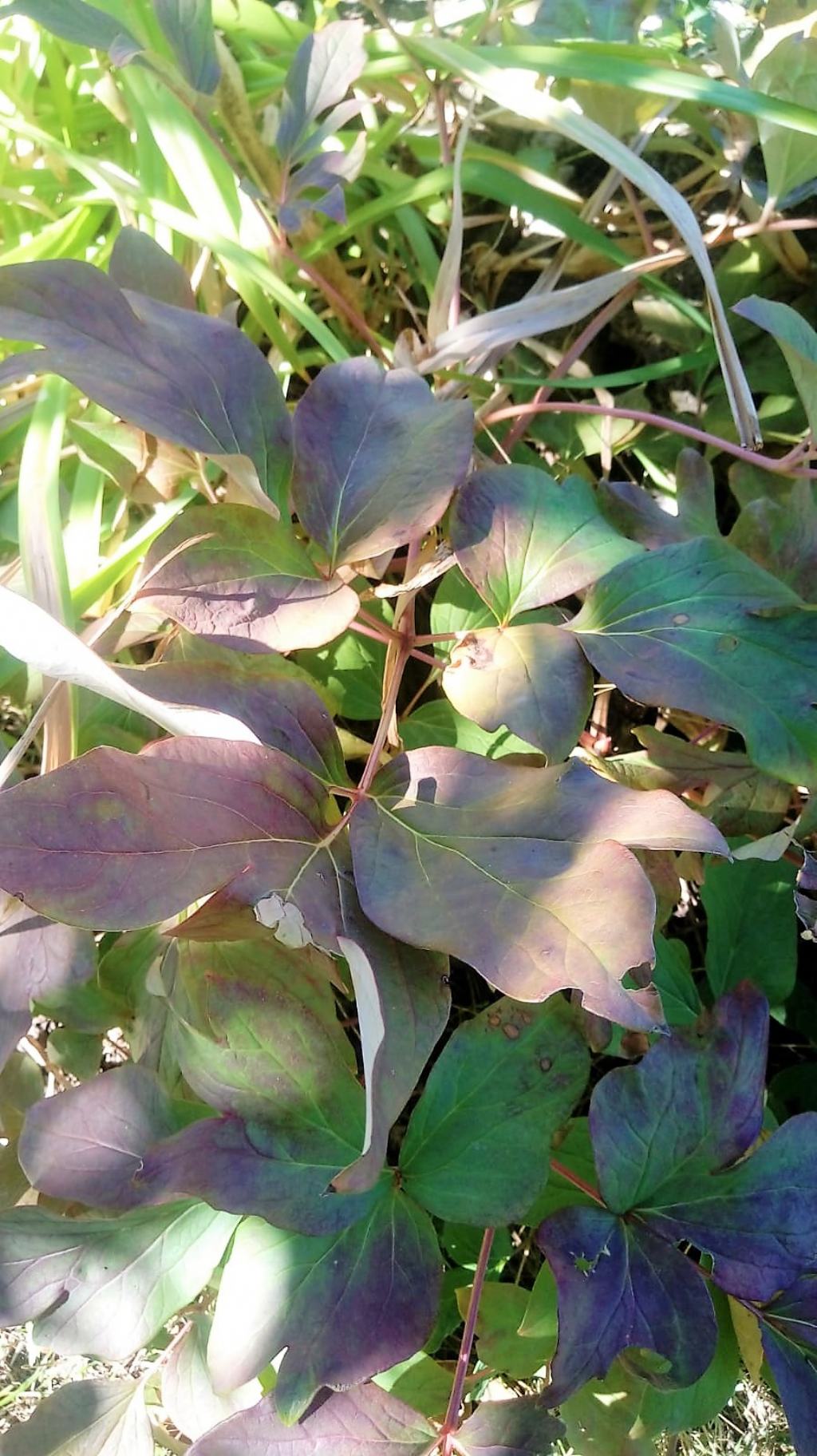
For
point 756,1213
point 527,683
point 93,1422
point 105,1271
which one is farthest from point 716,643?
point 93,1422

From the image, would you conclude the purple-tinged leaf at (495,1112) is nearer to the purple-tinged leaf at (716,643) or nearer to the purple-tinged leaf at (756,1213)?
the purple-tinged leaf at (756,1213)

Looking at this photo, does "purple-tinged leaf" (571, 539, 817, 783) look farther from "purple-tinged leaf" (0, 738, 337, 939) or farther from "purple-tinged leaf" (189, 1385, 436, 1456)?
"purple-tinged leaf" (189, 1385, 436, 1456)

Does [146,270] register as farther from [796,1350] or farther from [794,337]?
[796,1350]

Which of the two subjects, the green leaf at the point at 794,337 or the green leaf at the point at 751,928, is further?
the green leaf at the point at 751,928

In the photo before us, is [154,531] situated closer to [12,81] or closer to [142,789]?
[142,789]

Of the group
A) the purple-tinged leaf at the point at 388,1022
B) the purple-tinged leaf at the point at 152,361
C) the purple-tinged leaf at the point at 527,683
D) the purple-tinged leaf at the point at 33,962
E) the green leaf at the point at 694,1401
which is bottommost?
the green leaf at the point at 694,1401

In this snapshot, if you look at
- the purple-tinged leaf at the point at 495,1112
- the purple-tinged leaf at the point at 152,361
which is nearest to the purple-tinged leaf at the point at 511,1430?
the purple-tinged leaf at the point at 495,1112
